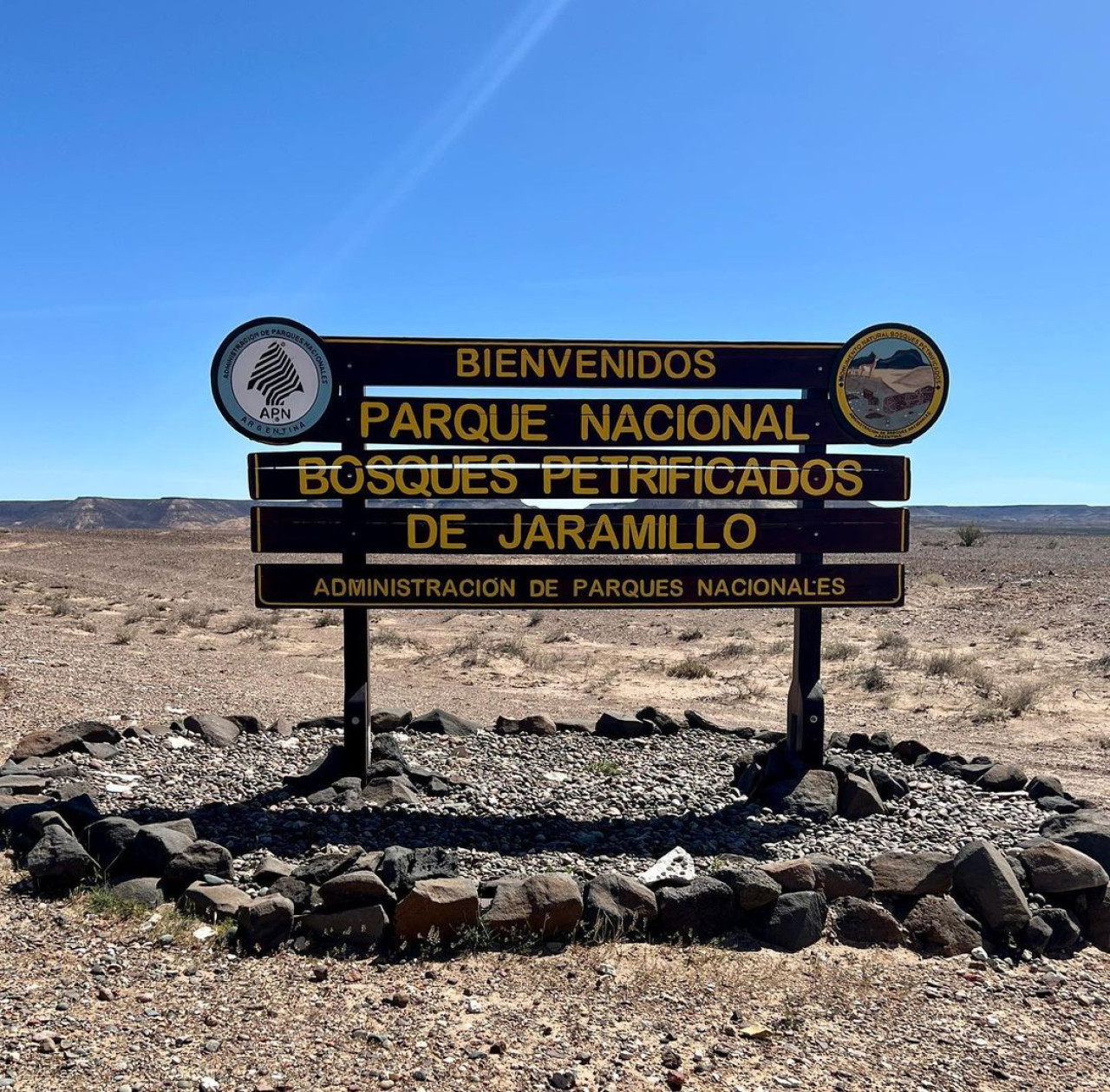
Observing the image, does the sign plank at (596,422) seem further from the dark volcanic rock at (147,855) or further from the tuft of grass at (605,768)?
the dark volcanic rock at (147,855)

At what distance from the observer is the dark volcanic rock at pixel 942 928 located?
5.84 metres

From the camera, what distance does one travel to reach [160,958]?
5.26m

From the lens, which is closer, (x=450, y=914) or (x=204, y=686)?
(x=450, y=914)

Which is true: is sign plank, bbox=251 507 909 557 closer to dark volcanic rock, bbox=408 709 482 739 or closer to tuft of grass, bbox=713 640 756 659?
dark volcanic rock, bbox=408 709 482 739

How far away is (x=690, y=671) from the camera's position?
1823 cm

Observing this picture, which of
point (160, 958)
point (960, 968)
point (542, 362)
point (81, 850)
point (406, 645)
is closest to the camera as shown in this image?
point (160, 958)

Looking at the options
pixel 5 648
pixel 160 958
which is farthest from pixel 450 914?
pixel 5 648

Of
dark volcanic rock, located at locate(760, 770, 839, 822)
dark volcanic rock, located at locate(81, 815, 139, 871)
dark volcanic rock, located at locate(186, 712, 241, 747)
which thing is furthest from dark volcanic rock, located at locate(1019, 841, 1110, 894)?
dark volcanic rock, located at locate(186, 712, 241, 747)

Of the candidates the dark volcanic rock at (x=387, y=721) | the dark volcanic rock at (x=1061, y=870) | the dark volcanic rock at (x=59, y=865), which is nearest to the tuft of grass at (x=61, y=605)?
the dark volcanic rock at (x=387, y=721)

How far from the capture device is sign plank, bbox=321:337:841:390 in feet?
28.0

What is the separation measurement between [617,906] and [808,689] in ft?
12.4

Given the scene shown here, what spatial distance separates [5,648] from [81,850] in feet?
38.7

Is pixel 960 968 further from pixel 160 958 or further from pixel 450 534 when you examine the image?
pixel 450 534

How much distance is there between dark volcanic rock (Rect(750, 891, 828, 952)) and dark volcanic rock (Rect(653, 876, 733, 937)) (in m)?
0.22
